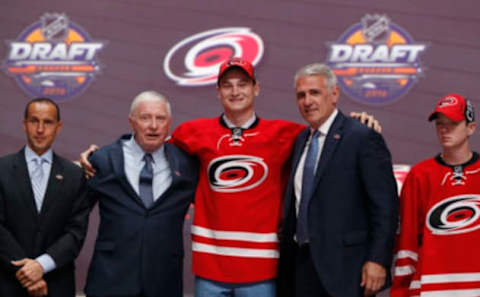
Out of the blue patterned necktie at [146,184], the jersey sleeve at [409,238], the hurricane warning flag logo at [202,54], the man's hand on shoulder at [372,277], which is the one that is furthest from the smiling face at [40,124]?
the hurricane warning flag logo at [202,54]

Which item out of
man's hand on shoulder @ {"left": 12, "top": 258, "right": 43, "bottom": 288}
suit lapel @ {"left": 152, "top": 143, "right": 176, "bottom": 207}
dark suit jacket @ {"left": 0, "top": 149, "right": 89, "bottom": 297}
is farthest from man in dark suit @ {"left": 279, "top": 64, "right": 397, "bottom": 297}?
man's hand on shoulder @ {"left": 12, "top": 258, "right": 43, "bottom": 288}

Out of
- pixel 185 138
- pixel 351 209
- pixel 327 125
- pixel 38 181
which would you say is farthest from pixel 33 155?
pixel 351 209

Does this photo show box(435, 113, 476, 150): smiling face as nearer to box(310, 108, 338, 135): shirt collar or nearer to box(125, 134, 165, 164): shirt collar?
box(310, 108, 338, 135): shirt collar

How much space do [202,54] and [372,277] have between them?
280cm

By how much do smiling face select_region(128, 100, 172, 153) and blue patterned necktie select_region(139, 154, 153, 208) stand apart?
94 mm

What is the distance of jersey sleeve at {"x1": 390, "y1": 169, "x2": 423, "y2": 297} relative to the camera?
7.29 feet

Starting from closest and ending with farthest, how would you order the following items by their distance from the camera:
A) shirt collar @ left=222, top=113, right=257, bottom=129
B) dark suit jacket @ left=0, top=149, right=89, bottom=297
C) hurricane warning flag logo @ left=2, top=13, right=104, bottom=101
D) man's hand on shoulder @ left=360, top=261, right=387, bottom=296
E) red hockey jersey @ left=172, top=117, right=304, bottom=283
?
man's hand on shoulder @ left=360, top=261, right=387, bottom=296, dark suit jacket @ left=0, top=149, right=89, bottom=297, red hockey jersey @ left=172, top=117, right=304, bottom=283, shirt collar @ left=222, top=113, right=257, bottom=129, hurricane warning flag logo @ left=2, top=13, right=104, bottom=101

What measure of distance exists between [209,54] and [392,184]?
260cm

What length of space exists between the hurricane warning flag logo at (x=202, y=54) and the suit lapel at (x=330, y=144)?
2.24 meters

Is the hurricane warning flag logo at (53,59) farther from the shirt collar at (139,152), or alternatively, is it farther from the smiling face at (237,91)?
the smiling face at (237,91)

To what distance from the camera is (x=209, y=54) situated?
4441 mm

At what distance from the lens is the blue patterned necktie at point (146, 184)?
7.57 ft

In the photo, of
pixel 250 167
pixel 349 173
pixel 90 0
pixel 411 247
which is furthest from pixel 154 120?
pixel 90 0

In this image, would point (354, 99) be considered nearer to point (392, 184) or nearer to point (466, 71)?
point (466, 71)
